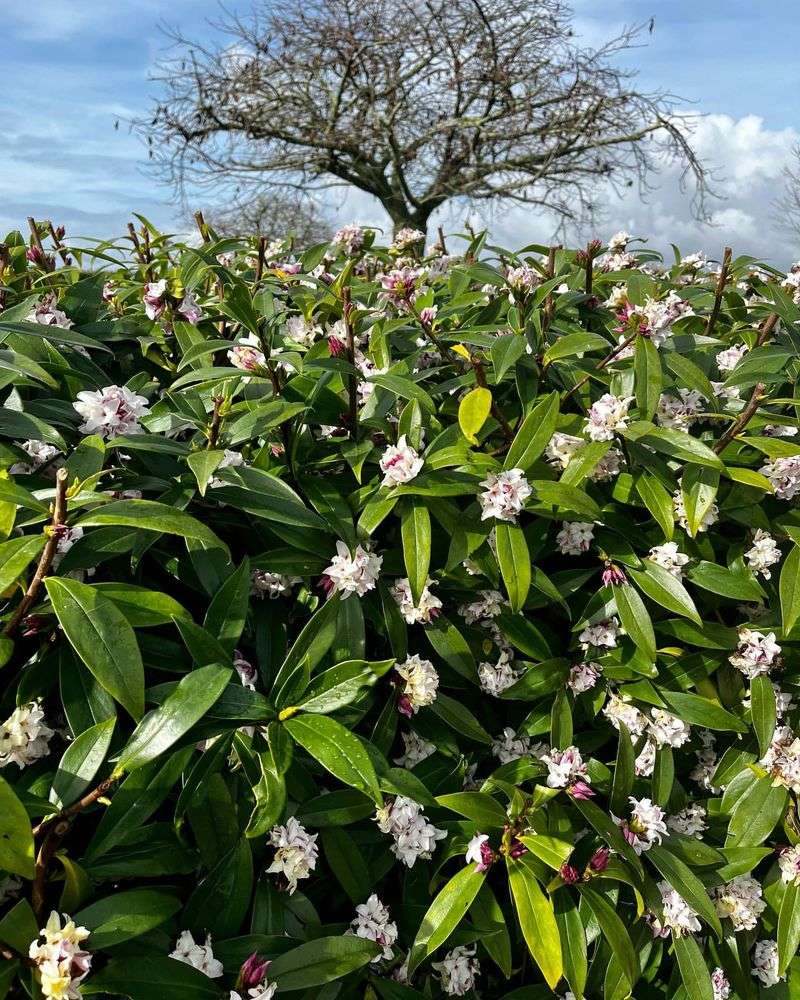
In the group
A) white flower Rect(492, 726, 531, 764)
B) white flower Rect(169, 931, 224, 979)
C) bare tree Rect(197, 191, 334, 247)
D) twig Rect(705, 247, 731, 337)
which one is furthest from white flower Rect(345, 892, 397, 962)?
bare tree Rect(197, 191, 334, 247)

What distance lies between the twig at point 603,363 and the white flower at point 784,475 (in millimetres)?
359

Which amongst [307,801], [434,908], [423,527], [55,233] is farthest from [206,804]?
[55,233]

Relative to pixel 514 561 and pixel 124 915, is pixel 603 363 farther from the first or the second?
pixel 124 915

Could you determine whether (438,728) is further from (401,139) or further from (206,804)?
(401,139)

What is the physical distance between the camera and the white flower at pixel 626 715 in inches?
63.5

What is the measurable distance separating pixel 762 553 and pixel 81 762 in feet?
4.12

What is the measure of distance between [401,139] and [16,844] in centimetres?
1741

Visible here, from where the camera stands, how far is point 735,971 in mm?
1712

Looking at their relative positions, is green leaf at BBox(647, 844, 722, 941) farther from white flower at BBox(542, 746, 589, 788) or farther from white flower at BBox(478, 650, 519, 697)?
white flower at BBox(478, 650, 519, 697)

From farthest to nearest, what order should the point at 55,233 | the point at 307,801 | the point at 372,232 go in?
the point at 372,232 < the point at 55,233 < the point at 307,801

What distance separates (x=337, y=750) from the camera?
1134mm

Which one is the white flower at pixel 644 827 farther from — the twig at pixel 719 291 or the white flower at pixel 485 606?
the twig at pixel 719 291

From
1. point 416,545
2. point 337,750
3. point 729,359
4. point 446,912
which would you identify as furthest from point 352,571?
point 729,359

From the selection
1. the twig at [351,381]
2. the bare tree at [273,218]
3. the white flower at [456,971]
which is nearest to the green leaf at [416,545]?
the twig at [351,381]
